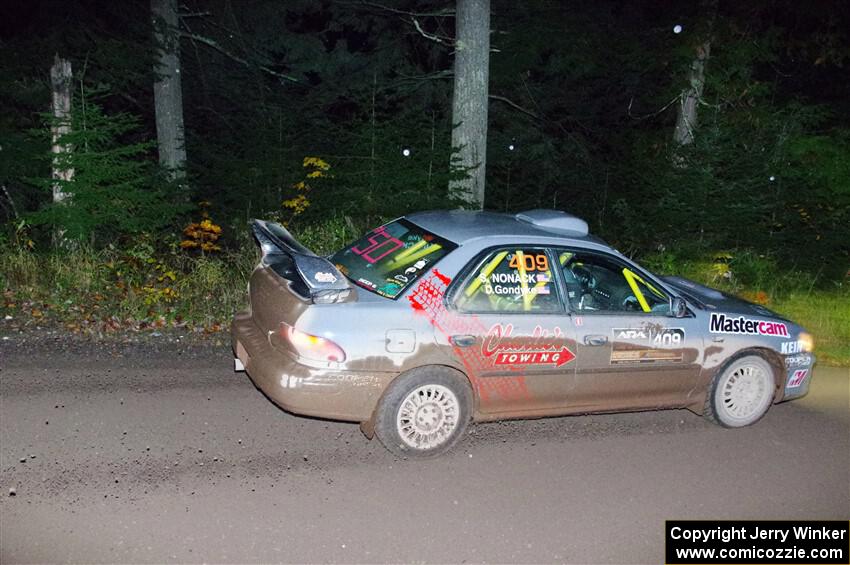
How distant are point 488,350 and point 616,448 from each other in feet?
4.47

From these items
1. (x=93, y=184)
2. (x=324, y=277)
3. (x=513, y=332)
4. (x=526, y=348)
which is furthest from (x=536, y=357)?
(x=93, y=184)

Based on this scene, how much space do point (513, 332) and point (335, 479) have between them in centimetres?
164

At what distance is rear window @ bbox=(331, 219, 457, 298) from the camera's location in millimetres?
5672

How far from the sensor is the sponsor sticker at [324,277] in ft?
17.6

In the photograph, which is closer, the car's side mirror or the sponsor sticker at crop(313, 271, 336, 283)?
the sponsor sticker at crop(313, 271, 336, 283)

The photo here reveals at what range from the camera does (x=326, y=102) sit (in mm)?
16609

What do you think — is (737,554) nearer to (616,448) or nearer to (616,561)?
(616,561)

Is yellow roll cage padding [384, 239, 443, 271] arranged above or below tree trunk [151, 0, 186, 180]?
below

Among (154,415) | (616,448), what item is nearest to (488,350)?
(616,448)

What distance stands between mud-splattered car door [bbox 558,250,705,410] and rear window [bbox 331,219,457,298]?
3.39 ft

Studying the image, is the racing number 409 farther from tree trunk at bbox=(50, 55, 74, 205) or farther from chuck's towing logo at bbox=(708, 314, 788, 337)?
tree trunk at bbox=(50, 55, 74, 205)

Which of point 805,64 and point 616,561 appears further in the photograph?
point 805,64

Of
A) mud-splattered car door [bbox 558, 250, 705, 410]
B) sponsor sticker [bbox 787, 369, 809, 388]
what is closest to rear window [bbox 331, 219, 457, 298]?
mud-splattered car door [bbox 558, 250, 705, 410]

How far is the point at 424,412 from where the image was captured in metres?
5.56
